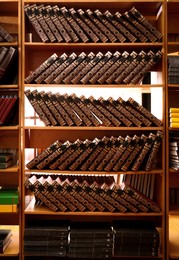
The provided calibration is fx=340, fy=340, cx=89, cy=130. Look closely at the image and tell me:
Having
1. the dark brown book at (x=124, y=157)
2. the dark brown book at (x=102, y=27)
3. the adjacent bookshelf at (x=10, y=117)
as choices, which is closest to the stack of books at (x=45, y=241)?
the adjacent bookshelf at (x=10, y=117)

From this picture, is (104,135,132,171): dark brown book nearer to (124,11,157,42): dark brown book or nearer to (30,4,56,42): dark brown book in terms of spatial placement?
(124,11,157,42): dark brown book

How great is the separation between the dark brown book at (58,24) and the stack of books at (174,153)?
1110 mm

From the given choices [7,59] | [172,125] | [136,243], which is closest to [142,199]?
[136,243]

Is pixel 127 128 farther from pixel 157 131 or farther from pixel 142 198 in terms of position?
pixel 142 198

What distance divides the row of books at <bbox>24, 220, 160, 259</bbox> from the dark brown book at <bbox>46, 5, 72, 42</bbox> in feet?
4.79

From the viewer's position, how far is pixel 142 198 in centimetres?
260

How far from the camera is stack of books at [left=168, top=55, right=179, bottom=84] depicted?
2562 millimetres

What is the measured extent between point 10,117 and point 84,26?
3.01 ft

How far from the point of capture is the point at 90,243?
2.55 meters

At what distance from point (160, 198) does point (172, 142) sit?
451 mm

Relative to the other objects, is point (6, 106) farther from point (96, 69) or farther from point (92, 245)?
point (92, 245)

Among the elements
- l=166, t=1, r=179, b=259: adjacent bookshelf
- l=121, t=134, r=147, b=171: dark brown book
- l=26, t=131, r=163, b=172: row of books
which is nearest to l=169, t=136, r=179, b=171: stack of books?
l=166, t=1, r=179, b=259: adjacent bookshelf

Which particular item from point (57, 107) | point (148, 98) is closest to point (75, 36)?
point (57, 107)

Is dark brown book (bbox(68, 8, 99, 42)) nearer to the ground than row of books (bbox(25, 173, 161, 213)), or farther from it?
farther from it
